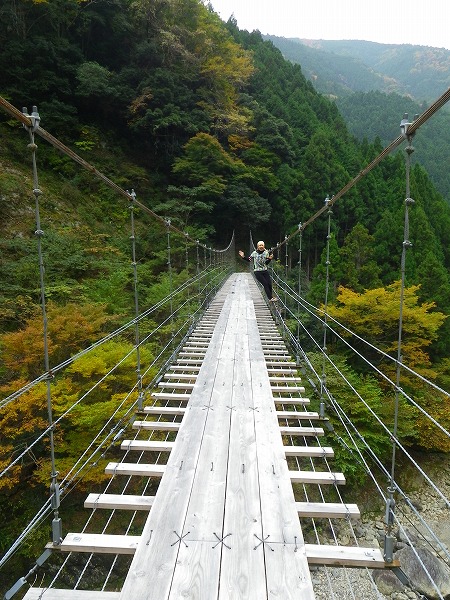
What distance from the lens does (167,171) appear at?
588 inches

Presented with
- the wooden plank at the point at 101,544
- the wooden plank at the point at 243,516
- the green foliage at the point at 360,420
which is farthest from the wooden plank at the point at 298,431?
the green foliage at the point at 360,420

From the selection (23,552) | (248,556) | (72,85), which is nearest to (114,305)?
(23,552)

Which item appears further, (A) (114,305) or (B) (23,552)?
(A) (114,305)

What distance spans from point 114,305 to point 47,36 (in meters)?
10.9

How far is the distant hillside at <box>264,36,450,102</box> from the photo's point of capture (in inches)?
2782

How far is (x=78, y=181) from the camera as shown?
Answer: 36.1 feet

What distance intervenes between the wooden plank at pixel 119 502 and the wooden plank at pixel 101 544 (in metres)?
0.18

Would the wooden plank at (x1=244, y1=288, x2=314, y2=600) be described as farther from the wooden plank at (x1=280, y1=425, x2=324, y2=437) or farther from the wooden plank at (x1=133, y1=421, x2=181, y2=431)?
the wooden plank at (x1=133, y1=421, x2=181, y2=431)

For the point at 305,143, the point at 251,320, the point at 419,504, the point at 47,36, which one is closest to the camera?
the point at 251,320

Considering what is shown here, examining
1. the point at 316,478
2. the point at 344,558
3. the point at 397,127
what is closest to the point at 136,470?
the point at 316,478

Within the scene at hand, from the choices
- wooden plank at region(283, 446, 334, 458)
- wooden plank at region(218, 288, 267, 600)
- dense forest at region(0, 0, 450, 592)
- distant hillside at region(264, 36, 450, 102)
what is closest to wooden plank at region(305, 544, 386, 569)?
wooden plank at region(218, 288, 267, 600)

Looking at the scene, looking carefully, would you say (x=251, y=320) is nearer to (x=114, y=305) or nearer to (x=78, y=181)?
(x=114, y=305)

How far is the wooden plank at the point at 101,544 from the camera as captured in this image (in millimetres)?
1412

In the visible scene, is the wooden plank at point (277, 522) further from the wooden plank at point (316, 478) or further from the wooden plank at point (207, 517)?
the wooden plank at point (207, 517)
